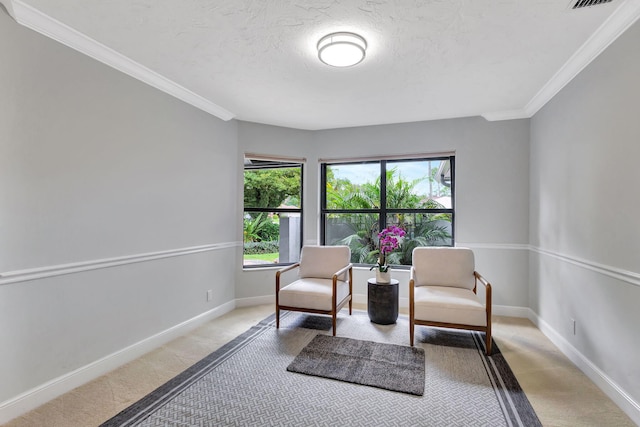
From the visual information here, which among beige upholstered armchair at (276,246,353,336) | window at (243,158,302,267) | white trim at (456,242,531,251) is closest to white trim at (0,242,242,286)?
window at (243,158,302,267)

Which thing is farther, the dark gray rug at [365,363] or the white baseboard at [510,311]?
the white baseboard at [510,311]

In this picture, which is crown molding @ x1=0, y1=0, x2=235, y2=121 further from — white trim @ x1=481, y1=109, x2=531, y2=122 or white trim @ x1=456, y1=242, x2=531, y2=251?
white trim @ x1=456, y1=242, x2=531, y2=251

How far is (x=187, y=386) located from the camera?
2.20 m

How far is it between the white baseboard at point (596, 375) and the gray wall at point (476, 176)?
80 centimetres

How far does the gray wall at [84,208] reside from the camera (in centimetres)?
188

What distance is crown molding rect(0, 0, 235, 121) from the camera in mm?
1866

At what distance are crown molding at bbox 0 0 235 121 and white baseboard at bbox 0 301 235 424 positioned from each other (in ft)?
7.60

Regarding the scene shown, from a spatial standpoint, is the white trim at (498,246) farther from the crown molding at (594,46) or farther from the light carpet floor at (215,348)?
the crown molding at (594,46)

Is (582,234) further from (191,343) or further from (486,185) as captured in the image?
(191,343)

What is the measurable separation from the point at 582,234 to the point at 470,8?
6.52ft

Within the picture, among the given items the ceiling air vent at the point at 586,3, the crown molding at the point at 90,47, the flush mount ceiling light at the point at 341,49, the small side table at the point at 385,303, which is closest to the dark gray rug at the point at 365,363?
the small side table at the point at 385,303

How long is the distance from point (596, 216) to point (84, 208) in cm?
382

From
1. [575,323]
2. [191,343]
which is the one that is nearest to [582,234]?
[575,323]

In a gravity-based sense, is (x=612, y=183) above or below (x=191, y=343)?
above
